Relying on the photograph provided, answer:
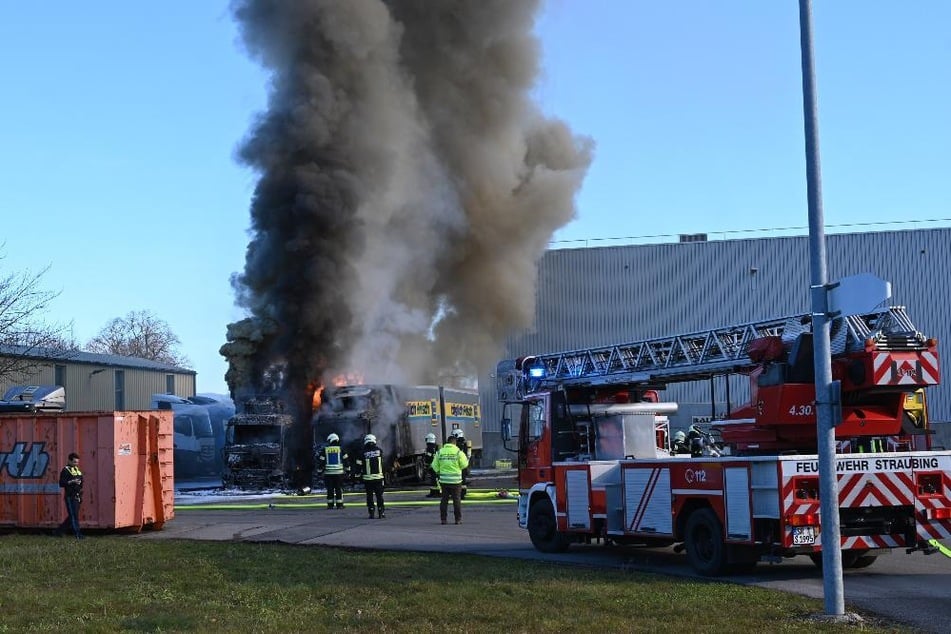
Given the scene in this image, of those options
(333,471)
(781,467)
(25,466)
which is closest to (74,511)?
(25,466)

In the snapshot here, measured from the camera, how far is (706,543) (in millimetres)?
12078

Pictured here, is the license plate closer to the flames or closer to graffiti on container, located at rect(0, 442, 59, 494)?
graffiti on container, located at rect(0, 442, 59, 494)

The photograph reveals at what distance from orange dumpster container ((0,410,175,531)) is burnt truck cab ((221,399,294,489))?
966cm

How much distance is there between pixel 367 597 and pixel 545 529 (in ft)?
16.6

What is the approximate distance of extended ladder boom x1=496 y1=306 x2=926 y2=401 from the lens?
37.2ft

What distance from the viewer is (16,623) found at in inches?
351

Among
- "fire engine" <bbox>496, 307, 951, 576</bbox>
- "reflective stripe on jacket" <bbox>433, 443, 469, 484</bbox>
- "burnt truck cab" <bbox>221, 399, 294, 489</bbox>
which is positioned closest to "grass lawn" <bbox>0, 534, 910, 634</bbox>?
"fire engine" <bbox>496, 307, 951, 576</bbox>

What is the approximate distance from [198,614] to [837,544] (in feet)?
17.7

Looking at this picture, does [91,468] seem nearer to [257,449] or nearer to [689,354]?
[689,354]

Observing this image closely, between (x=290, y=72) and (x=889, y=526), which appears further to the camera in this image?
(x=290, y=72)

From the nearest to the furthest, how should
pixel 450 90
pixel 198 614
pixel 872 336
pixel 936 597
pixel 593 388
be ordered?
pixel 198 614 → pixel 936 597 → pixel 872 336 → pixel 593 388 → pixel 450 90

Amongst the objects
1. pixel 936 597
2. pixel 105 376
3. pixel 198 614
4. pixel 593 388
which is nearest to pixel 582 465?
pixel 593 388

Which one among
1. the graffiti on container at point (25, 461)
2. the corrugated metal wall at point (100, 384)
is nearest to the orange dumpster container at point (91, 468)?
the graffiti on container at point (25, 461)

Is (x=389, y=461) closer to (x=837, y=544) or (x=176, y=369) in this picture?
(x=837, y=544)
